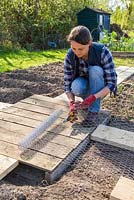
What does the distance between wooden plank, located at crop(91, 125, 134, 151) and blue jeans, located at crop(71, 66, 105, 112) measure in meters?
0.22

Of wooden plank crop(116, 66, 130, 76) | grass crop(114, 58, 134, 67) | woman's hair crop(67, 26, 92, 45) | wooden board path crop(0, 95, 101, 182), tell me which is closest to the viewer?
wooden board path crop(0, 95, 101, 182)

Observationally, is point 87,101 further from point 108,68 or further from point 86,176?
point 86,176

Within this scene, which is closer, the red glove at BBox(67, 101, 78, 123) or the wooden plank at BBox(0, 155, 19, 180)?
the wooden plank at BBox(0, 155, 19, 180)

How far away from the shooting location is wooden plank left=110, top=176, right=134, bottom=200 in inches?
68.1

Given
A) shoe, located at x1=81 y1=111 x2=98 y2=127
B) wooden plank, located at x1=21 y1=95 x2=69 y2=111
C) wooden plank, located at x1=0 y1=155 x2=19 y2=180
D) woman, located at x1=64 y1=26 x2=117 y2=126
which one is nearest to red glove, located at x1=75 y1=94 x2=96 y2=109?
woman, located at x1=64 y1=26 x2=117 y2=126

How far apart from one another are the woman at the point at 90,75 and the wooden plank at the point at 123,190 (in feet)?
2.62

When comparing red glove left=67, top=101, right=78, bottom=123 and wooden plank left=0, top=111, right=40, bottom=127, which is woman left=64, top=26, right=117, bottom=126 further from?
wooden plank left=0, top=111, right=40, bottom=127

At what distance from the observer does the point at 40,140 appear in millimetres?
2381

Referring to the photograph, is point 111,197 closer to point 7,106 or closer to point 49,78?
point 7,106

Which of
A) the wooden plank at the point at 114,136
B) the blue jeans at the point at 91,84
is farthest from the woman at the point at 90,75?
the wooden plank at the point at 114,136

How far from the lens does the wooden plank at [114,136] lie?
241 centimetres

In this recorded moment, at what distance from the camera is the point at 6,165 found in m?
2.01

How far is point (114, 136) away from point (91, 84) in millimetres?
503

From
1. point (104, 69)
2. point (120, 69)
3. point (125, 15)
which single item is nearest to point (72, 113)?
point (104, 69)
